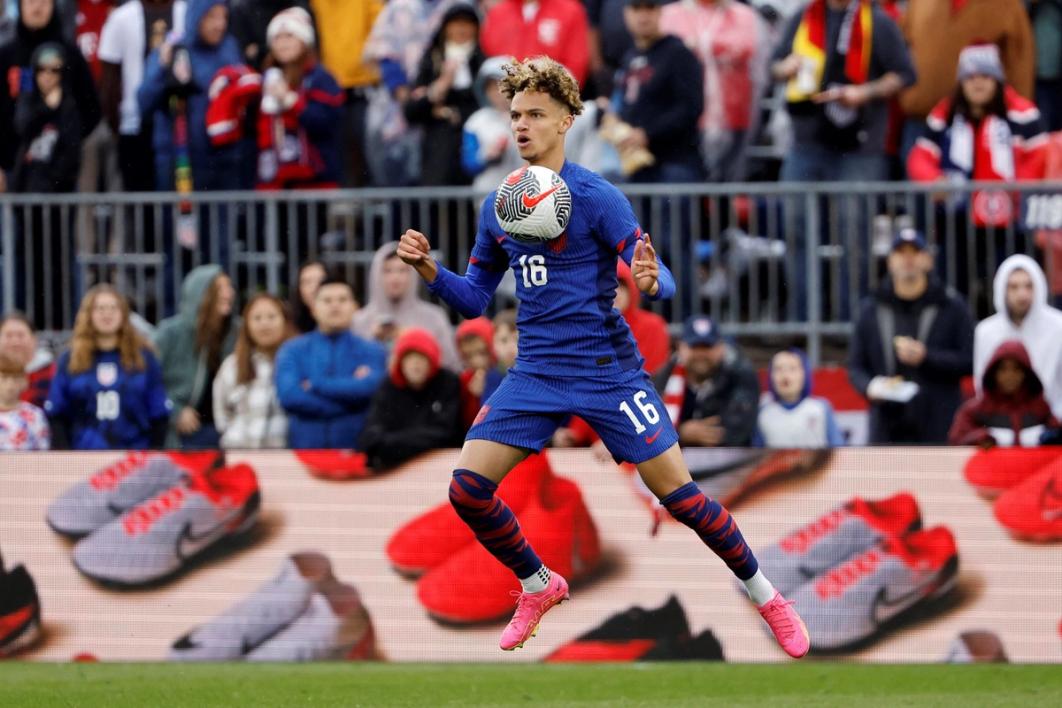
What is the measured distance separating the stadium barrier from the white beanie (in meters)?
4.30

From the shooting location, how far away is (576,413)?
8.48 m

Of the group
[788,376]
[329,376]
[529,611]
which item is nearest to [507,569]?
[329,376]

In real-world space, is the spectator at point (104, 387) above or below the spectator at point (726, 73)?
below

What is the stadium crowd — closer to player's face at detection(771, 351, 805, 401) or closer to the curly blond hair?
player's face at detection(771, 351, 805, 401)

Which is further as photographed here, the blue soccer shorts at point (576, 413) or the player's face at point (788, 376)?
the player's face at point (788, 376)

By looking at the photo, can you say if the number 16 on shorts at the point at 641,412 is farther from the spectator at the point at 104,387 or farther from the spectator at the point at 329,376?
the spectator at the point at 104,387

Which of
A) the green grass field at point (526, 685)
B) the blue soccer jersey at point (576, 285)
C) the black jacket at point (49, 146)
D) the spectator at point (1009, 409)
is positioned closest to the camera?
the blue soccer jersey at point (576, 285)

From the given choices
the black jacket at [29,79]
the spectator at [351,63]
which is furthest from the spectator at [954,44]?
the black jacket at [29,79]

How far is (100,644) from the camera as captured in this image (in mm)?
11508

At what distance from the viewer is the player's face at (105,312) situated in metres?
13.2

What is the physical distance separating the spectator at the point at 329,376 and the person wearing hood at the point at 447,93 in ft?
6.95

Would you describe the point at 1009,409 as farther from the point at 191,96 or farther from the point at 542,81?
the point at 191,96

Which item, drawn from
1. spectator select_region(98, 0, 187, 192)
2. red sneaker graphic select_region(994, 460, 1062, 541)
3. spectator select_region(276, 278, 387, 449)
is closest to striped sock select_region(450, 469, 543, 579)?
red sneaker graphic select_region(994, 460, 1062, 541)

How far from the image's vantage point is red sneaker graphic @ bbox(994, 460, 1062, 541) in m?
11.1
